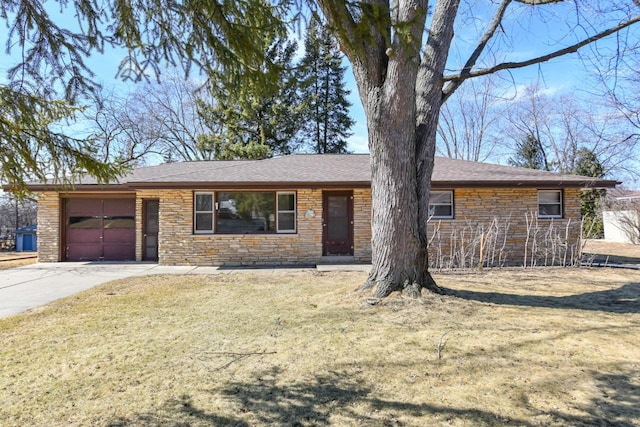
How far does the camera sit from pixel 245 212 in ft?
35.2

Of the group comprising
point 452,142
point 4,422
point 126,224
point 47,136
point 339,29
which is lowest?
point 4,422

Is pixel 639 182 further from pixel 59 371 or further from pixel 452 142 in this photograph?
pixel 59 371

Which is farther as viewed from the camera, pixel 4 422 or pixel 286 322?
pixel 286 322

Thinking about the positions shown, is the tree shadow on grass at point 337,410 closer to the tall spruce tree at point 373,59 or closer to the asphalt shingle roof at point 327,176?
the tall spruce tree at point 373,59

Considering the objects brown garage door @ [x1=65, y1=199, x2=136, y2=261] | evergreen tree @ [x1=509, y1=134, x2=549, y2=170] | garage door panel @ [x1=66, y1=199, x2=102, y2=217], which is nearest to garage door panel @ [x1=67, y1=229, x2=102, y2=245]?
brown garage door @ [x1=65, y1=199, x2=136, y2=261]

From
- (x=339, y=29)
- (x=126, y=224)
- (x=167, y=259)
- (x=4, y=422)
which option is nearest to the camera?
(x=4, y=422)

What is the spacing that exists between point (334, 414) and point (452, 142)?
28536 mm

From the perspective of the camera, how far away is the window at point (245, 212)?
10609 mm

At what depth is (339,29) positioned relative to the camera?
106 inches

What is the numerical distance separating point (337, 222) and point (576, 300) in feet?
21.6

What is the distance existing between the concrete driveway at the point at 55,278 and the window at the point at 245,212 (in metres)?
1.48

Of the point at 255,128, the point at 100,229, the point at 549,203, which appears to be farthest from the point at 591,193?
the point at 100,229

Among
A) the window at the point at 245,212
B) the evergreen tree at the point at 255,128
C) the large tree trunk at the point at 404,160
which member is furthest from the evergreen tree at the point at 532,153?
the large tree trunk at the point at 404,160

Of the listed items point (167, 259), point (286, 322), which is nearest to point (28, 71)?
point (286, 322)
